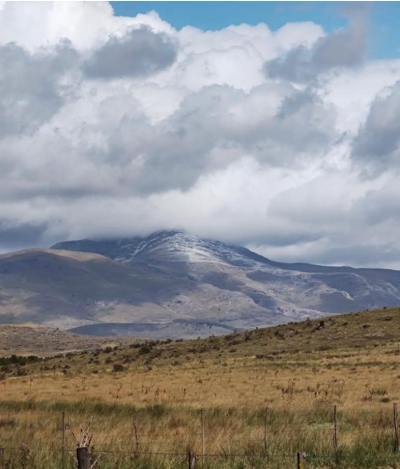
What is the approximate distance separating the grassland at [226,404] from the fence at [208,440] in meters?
0.06

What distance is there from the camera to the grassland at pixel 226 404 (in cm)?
2452

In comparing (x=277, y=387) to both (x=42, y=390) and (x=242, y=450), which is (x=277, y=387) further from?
(x=242, y=450)

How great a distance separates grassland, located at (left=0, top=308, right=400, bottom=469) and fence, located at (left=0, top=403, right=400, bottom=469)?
0.06 meters

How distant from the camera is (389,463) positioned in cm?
2369

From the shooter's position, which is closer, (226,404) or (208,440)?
(208,440)

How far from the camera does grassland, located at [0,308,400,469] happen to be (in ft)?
80.4

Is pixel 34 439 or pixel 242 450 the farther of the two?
pixel 34 439

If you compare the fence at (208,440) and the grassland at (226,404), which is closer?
the fence at (208,440)

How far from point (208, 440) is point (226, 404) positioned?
12485 millimetres

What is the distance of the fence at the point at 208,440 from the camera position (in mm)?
22625

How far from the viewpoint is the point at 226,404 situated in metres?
39.0

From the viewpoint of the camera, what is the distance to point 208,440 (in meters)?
26.6

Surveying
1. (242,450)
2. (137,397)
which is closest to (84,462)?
(242,450)

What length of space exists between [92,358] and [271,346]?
21.8 meters
